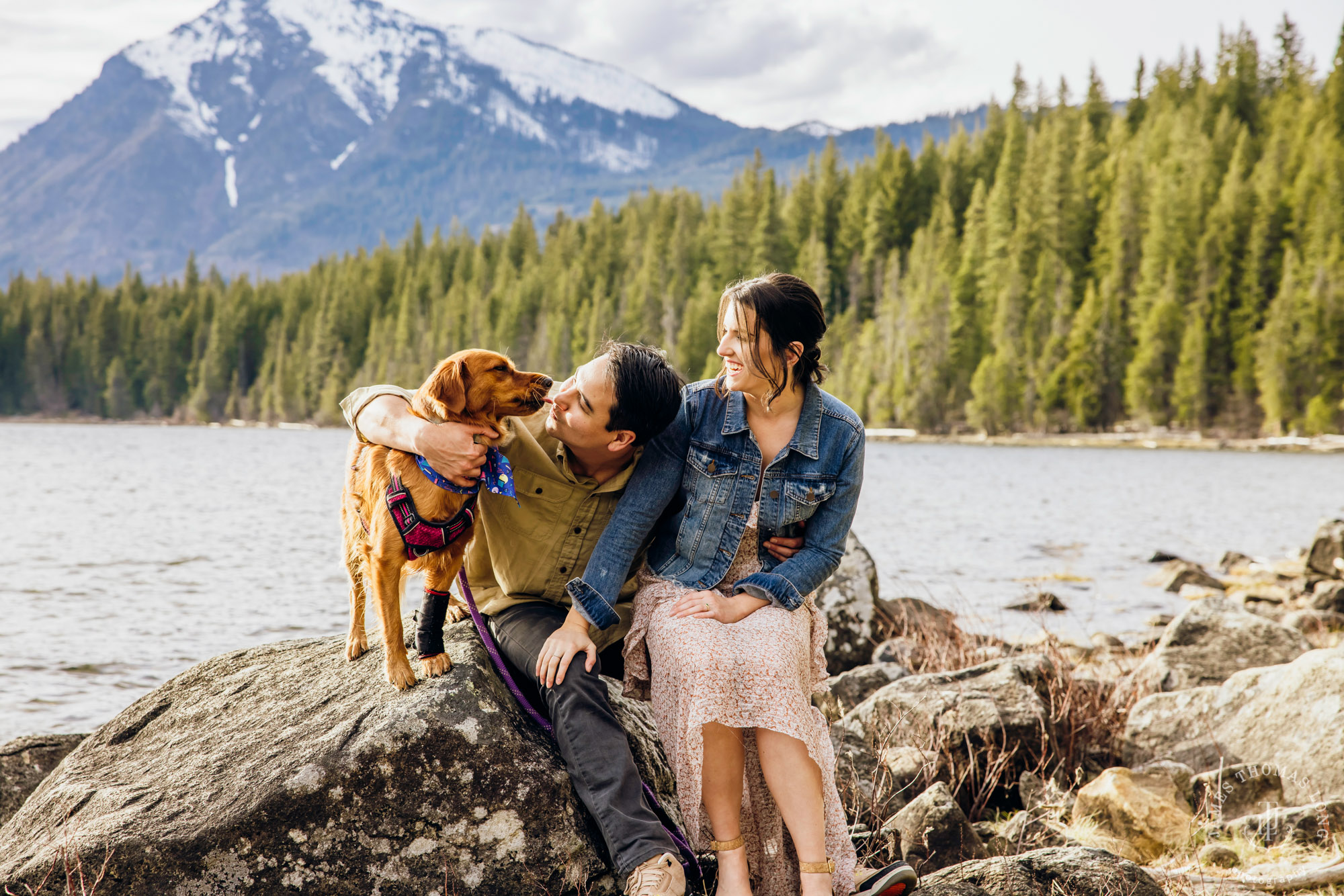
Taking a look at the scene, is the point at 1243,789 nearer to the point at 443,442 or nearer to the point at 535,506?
the point at 535,506

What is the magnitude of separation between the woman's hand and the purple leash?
600 mm

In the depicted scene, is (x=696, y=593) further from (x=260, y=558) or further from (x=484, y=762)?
(x=260, y=558)

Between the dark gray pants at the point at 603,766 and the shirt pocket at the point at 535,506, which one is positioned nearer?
the dark gray pants at the point at 603,766

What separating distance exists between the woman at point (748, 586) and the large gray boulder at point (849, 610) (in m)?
4.72

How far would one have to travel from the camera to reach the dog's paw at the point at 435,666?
3.46 metres

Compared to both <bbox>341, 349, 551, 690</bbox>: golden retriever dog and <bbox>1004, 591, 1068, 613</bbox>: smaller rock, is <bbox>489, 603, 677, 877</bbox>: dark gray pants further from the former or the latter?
<bbox>1004, 591, 1068, 613</bbox>: smaller rock

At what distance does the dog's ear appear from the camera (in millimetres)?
3494

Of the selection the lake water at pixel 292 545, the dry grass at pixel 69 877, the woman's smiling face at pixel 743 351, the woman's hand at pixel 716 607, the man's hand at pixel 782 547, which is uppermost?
the woman's smiling face at pixel 743 351

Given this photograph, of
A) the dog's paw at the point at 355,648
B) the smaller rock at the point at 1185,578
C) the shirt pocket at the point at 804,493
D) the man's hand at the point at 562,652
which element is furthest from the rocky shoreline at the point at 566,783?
the smaller rock at the point at 1185,578

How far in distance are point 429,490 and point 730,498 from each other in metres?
1.12

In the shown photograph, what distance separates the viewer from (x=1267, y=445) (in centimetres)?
5028

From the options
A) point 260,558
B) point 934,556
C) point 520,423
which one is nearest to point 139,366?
point 260,558

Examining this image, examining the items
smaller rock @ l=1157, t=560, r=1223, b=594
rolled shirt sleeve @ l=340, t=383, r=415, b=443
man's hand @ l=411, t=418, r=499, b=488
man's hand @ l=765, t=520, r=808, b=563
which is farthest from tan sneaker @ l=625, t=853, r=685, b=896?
smaller rock @ l=1157, t=560, r=1223, b=594

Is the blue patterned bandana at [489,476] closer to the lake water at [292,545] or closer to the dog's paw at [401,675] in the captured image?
the dog's paw at [401,675]
